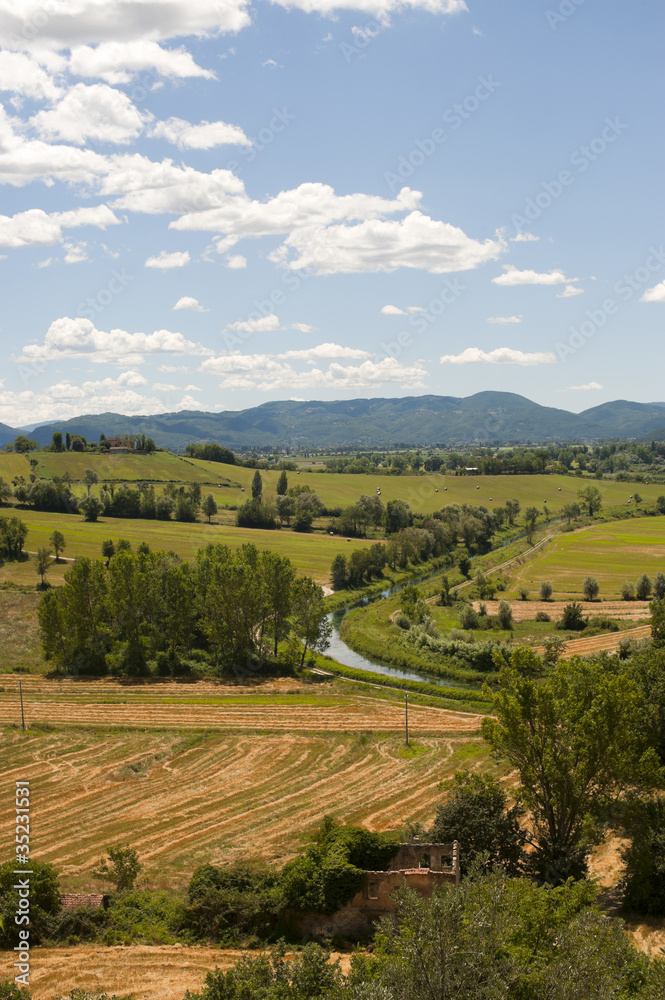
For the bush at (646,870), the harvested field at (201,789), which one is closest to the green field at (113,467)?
the harvested field at (201,789)

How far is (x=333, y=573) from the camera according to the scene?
336 ft

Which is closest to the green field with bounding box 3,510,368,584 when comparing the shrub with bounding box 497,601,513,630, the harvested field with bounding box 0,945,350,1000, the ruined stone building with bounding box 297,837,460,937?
the shrub with bounding box 497,601,513,630

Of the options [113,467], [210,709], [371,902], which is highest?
[113,467]

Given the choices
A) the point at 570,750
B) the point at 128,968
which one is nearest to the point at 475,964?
the point at 570,750

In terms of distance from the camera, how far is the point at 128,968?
22906 millimetres

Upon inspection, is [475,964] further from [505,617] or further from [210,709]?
[505,617]

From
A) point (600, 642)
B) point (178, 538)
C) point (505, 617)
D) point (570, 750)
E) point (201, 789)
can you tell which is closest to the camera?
point (570, 750)

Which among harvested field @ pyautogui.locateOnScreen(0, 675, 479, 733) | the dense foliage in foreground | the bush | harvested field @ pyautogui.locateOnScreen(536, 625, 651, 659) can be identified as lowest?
harvested field @ pyautogui.locateOnScreen(0, 675, 479, 733)

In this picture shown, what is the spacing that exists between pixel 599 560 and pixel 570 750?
93592 millimetres

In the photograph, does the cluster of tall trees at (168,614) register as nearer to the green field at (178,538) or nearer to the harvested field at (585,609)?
the harvested field at (585,609)

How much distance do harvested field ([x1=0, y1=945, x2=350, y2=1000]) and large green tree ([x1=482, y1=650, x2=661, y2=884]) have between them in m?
9.49

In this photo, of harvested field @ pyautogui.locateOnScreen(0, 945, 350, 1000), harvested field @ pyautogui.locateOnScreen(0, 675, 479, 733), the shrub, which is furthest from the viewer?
the shrub

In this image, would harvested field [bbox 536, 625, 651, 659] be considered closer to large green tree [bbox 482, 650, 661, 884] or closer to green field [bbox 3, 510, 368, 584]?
large green tree [bbox 482, 650, 661, 884]

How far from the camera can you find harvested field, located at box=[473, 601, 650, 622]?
266 feet
